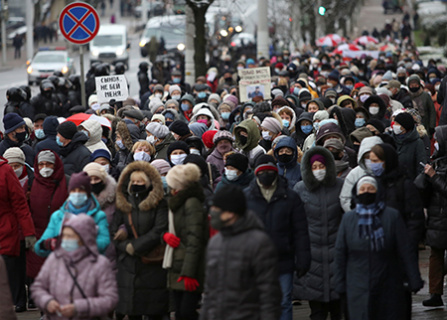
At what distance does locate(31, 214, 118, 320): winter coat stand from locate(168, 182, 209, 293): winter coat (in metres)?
1.20

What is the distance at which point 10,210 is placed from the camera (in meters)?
9.62

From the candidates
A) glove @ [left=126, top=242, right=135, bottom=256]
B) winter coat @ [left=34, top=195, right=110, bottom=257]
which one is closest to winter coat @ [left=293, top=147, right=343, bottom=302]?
glove @ [left=126, top=242, right=135, bottom=256]

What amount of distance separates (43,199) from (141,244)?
5.06 feet

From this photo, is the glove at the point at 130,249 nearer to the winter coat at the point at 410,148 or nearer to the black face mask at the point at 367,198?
the black face mask at the point at 367,198

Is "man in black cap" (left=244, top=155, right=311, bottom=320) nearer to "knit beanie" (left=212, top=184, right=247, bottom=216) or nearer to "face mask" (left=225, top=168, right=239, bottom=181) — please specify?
"face mask" (left=225, top=168, right=239, bottom=181)

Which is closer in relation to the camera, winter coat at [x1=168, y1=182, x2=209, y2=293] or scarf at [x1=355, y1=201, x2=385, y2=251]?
scarf at [x1=355, y1=201, x2=385, y2=251]

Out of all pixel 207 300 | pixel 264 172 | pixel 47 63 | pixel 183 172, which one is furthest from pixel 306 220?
pixel 47 63

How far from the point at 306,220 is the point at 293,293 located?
0.93m

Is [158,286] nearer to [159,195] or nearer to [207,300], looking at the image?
[159,195]

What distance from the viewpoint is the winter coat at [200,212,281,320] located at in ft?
21.5

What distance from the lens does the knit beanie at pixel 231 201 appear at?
21.8ft

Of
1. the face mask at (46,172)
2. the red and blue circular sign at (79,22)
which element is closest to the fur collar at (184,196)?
the face mask at (46,172)

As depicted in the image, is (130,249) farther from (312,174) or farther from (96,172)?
(312,174)

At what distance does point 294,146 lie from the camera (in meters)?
10.2
